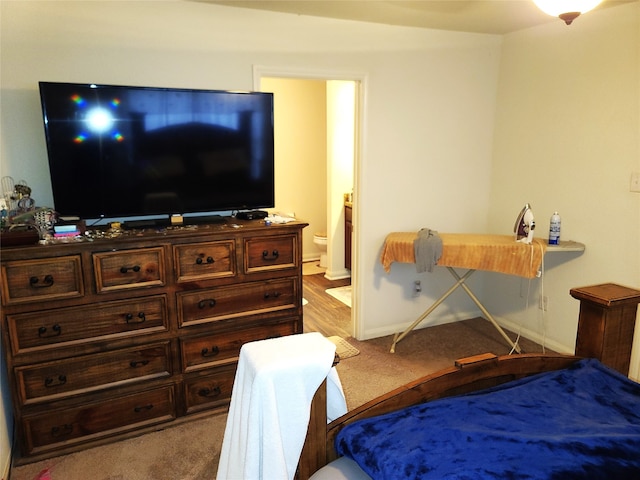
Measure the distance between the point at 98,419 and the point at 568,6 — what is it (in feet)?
9.41

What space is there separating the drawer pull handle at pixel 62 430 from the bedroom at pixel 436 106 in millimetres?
1190

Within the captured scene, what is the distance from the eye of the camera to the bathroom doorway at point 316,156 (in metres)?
4.76

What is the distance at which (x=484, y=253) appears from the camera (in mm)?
3061

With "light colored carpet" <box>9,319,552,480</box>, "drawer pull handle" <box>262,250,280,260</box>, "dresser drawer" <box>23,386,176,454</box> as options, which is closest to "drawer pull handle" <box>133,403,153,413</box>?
"dresser drawer" <box>23,386,176,454</box>

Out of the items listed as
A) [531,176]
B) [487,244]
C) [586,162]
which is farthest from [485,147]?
[487,244]

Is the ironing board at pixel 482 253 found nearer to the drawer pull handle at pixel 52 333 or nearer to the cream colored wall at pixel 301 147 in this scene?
the drawer pull handle at pixel 52 333

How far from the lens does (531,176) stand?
3494 millimetres

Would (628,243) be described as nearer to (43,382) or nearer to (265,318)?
(265,318)

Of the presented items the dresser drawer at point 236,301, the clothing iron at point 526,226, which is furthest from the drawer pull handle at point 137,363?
the clothing iron at point 526,226

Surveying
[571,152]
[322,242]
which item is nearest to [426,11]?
[571,152]

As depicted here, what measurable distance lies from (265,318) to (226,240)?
0.54 meters

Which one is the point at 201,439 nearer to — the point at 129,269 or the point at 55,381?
the point at 55,381

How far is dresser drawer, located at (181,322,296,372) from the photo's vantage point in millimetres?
2529

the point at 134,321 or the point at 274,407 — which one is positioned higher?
the point at 274,407
